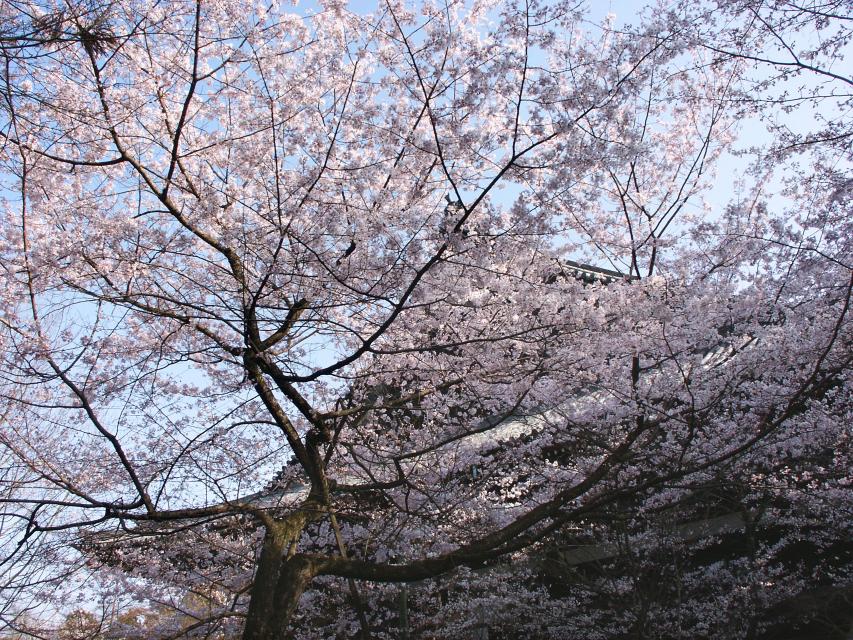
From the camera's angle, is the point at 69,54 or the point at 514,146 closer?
the point at 514,146

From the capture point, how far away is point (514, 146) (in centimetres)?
465

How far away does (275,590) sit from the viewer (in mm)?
5004

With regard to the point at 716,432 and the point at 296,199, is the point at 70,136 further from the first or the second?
the point at 716,432

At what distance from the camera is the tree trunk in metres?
4.77

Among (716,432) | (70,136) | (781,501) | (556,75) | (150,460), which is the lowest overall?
(781,501)

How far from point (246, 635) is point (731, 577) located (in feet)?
19.4

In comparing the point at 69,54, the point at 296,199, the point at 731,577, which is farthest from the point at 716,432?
the point at 69,54

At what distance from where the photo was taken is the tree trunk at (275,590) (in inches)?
188

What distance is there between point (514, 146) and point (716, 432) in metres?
4.71

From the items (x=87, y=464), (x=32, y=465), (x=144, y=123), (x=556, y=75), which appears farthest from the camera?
(x=87, y=464)

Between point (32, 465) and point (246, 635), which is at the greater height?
point (32, 465)

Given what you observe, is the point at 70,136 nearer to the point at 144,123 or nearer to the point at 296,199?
the point at 144,123

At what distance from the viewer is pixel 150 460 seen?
7000 millimetres

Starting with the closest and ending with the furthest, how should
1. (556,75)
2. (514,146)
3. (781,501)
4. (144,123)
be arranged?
(514,146) < (556,75) < (144,123) < (781,501)
